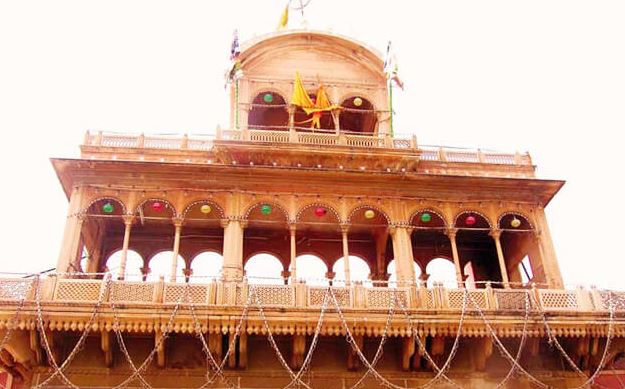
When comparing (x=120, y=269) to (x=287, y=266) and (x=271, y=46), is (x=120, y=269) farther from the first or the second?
(x=271, y=46)

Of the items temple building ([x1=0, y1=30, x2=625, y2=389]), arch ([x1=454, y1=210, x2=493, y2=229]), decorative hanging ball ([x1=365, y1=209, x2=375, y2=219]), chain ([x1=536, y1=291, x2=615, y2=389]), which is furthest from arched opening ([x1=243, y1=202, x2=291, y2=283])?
chain ([x1=536, y1=291, x2=615, y2=389])

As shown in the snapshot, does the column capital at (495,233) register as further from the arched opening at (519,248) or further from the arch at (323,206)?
the arch at (323,206)

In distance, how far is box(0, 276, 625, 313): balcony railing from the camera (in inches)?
533

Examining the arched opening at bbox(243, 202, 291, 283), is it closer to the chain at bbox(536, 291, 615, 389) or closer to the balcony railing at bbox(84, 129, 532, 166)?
the balcony railing at bbox(84, 129, 532, 166)

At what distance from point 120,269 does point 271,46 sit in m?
9.19

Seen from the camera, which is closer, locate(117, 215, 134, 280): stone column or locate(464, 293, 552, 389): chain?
locate(464, 293, 552, 389): chain

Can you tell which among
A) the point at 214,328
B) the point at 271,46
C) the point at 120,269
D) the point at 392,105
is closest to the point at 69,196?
the point at 120,269

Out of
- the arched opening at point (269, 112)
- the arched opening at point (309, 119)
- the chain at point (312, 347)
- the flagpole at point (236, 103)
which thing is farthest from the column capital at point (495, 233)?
the flagpole at point (236, 103)

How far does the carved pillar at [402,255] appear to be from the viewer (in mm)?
15758

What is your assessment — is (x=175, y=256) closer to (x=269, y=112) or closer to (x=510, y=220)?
(x=269, y=112)

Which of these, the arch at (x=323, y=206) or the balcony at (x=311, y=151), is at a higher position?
the balcony at (x=311, y=151)

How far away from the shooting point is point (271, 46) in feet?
66.9

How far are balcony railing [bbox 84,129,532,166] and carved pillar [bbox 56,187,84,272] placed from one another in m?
1.82

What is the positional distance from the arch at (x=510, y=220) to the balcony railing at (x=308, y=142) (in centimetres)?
164
